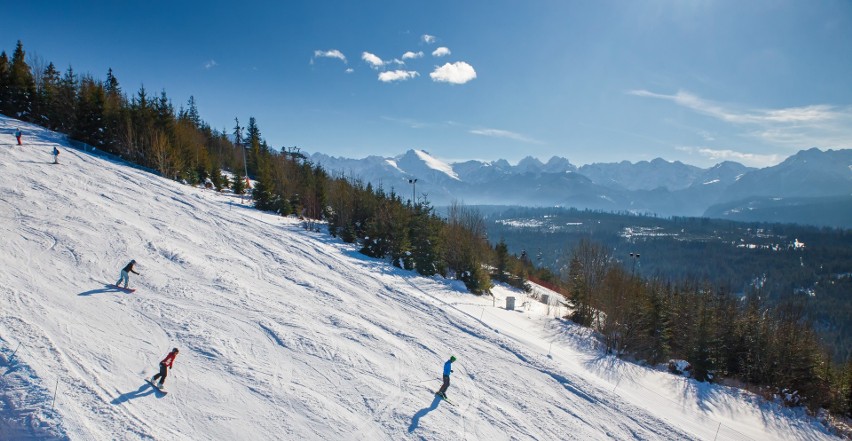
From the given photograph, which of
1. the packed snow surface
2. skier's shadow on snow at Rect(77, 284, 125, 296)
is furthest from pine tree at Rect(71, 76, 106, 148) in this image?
skier's shadow on snow at Rect(77, 284, 125, 296)

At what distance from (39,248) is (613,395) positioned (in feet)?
88.5

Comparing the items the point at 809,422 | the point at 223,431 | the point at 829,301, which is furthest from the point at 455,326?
the point at 829,301

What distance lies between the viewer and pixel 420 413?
38.8 ft

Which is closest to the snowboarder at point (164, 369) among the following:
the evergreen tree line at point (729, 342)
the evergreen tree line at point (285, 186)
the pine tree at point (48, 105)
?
the evergreen tree line at point (285, 186)

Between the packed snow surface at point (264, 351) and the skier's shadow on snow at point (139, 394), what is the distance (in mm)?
50

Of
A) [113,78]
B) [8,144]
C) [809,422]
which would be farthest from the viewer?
[113,78]

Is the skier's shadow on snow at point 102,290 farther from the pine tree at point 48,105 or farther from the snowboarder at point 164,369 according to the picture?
the pine tree at point 48,105

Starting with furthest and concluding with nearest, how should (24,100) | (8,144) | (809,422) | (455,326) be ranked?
(24,100), (8,144), (809,422), (455,326)

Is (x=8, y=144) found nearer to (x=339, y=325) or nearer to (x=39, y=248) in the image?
(x=39, y=248)

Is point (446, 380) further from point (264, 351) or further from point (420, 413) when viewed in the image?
point (264, 351)

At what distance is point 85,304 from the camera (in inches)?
538

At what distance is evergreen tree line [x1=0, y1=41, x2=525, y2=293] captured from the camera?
31.2 meters

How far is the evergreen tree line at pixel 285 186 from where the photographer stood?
103 feet

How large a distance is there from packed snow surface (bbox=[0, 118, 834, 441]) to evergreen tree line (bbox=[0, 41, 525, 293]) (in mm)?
5131
